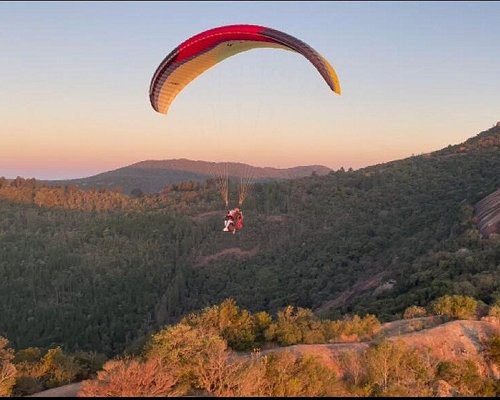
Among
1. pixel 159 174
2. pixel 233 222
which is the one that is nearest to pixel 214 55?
pixel 233 222

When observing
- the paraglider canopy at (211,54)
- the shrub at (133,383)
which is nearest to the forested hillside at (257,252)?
the paraglider canopy at (211,54)

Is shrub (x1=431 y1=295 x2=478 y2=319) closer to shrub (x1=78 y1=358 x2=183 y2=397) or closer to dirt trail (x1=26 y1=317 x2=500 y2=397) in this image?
dirt trail (x1=26 y1=317 x2=500 y2=397)

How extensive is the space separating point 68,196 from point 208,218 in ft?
95.1

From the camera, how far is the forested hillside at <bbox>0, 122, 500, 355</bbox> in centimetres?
3103

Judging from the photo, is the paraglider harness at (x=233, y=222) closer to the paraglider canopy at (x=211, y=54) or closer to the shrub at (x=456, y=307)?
the paraglider canopy at (x=211, y=54)

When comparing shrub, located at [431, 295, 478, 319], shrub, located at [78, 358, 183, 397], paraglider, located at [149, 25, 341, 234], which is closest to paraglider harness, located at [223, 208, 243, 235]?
paraglider, located at [149, 25, 341, 234]

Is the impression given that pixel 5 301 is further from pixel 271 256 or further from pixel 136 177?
pixel 136 177

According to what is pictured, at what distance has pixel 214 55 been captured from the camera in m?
17.3

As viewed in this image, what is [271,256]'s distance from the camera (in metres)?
42.2

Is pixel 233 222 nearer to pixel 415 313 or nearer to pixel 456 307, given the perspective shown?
pixel 415 313

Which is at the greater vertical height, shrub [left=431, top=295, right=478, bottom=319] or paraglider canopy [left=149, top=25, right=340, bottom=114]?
paraglider canopy [left=149, top=25, right=340, bottom=114]

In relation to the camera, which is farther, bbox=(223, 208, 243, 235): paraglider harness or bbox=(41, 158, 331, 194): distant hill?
bbox=(41, 158, 331, 194): distant hill

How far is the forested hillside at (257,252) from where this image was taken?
3103 cm

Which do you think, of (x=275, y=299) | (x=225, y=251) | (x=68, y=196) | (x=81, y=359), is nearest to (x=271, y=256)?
(x=225, y=251)
